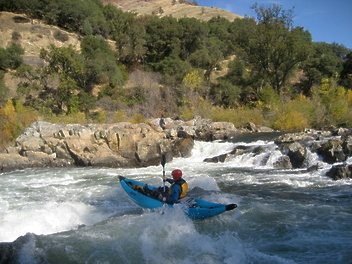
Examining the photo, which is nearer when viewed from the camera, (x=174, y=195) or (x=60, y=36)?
(x=174, y=195)

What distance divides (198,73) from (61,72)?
12347mm

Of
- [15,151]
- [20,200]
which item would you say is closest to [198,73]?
[15,151]

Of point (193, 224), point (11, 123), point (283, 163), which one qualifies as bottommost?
point (193, 224)

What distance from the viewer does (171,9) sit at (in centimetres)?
6819

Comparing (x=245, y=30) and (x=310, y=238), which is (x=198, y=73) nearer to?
(x=245, y=30)

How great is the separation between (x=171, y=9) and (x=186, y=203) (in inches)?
2708

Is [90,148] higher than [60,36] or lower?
lower

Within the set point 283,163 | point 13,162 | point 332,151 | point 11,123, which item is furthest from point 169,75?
point 332,151

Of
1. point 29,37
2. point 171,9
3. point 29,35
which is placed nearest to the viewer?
point 29,37

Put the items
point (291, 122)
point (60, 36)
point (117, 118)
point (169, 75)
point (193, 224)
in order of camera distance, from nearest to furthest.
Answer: point (193, 224), point (291, 122), point (117, 118), point (169, 75), point (60, 36)

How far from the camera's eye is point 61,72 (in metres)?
24.1

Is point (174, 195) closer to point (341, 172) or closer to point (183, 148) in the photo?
point (341, 172)

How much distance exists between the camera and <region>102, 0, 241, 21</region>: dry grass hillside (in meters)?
60.7

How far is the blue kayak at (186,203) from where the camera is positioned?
5.58 metres
